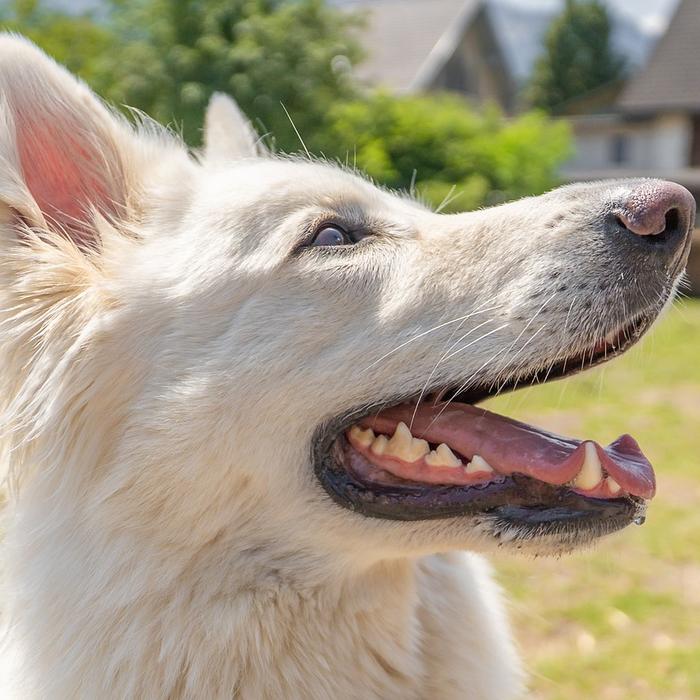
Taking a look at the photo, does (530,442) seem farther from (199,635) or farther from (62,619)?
(62,619)

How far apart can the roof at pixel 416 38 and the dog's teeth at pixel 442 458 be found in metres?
27.2

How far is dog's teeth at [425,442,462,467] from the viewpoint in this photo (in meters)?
2.21

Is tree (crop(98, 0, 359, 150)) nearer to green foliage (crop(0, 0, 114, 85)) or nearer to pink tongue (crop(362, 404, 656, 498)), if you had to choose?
green foliage (crop(0, 0, 114, 85))

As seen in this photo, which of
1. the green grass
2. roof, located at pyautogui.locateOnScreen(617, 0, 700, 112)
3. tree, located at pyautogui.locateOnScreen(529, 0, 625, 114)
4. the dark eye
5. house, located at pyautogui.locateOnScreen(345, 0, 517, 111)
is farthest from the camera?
tree, located at pyautogui.locateOnScreen(529, 0, 625, 114)

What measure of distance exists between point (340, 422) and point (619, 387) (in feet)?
26.4

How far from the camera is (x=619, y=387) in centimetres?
966

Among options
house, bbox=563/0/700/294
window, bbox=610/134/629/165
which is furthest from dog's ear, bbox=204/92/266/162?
window, bbox=610/134/629/165

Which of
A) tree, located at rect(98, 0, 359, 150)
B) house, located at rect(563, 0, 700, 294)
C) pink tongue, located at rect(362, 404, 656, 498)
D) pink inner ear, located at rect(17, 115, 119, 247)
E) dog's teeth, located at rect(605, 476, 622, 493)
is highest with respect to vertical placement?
pink inner ear, located at rect(17, 115, 119, 247)

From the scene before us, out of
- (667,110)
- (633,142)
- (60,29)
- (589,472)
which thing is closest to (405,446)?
(589,472)

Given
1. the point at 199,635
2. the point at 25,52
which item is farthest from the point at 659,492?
the point at 25,52

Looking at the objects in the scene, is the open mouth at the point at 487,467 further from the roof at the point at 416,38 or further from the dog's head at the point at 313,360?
the roof at the point at 416,38

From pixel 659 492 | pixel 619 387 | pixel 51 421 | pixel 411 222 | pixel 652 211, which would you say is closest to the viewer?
pixel 652 211

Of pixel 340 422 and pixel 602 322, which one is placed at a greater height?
pixel 602 322

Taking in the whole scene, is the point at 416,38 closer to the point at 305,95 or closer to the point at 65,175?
the point at 305,95
